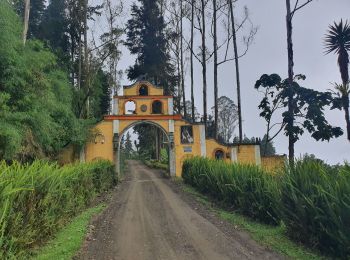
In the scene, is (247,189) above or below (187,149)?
below

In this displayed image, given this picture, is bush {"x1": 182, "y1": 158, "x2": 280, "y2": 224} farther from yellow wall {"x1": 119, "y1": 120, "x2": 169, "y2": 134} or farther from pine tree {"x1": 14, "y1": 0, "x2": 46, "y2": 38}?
pine tree {"x1": 14, "y1": 0, "x2": 46, "y2": 38}

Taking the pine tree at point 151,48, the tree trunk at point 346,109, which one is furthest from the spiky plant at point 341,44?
the pine tree at point 151,48

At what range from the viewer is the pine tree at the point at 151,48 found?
121ft

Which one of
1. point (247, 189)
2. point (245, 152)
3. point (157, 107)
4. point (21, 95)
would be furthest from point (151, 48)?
point (247, 189)

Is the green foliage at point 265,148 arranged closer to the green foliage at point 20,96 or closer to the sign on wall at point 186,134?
the sign on wall at point 186,134

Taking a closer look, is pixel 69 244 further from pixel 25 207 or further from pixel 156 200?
pixel 156 200

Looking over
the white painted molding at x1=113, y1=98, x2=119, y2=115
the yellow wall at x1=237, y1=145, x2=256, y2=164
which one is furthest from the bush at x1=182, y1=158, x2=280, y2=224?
the white painted molding at x1=113, y1=98, x2=119, y2=115

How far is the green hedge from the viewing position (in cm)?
538

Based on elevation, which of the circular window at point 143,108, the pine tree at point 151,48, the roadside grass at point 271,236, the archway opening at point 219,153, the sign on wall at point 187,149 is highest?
the pine tree at point 151,48

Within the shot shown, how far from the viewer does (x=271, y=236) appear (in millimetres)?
8086

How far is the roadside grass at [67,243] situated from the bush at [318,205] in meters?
4.07

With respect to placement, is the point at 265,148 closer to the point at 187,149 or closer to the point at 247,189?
the point at 187,149

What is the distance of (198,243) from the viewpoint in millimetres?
7457

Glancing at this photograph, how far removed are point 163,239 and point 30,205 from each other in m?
2.70
